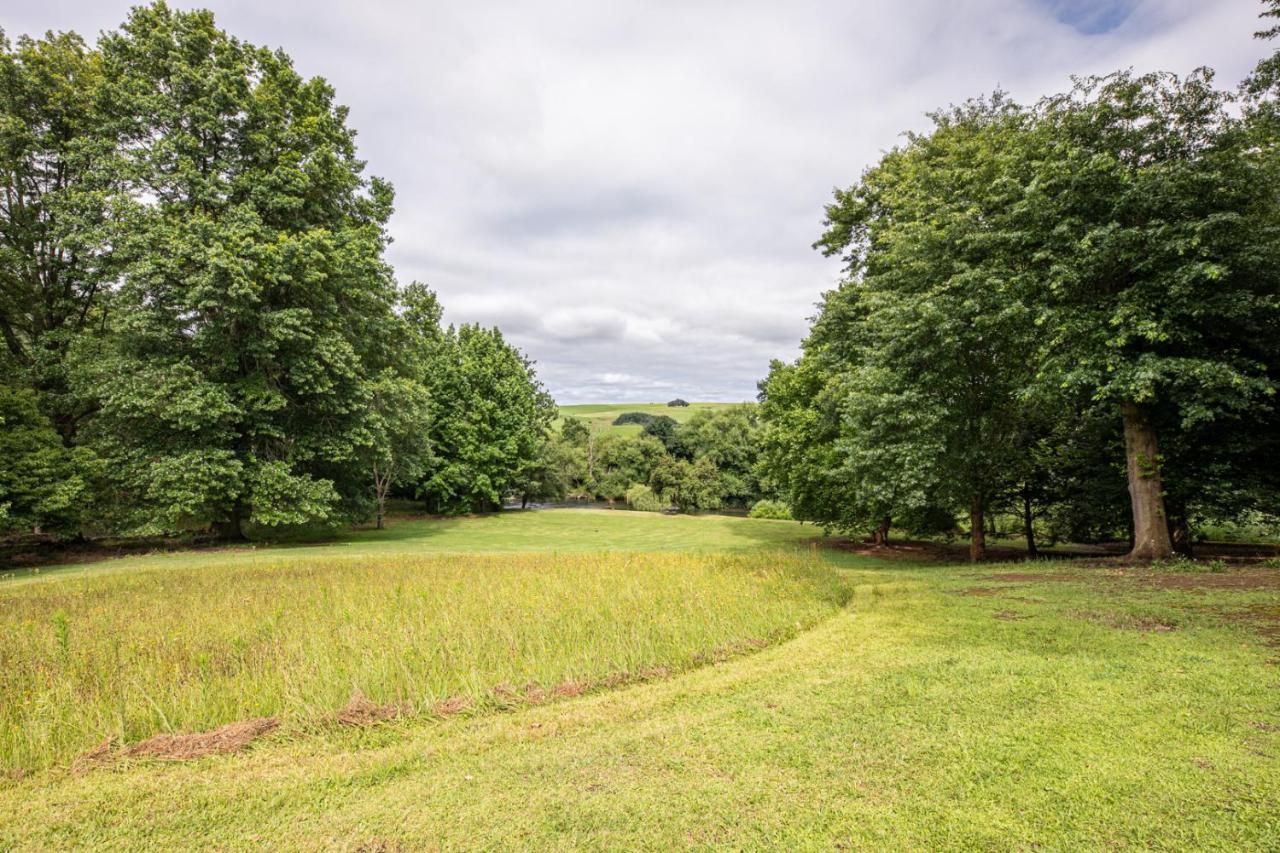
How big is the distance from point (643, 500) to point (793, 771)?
49910mm

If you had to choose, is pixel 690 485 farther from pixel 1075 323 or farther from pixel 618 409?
pixel 618 409

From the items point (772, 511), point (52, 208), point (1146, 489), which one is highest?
point (52, 208)

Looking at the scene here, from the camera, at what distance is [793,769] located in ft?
12.7

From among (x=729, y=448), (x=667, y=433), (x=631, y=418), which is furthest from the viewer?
(x=631, y=418)

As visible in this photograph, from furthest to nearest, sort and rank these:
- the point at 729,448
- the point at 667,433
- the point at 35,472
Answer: the point at 667,433 < the point at 729,448 < the point at 35,472

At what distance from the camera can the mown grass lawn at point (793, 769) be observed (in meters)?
3.23

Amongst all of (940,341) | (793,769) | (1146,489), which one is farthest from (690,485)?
(793,769)

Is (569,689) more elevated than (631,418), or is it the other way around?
(631,418)

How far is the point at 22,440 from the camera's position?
1552cm

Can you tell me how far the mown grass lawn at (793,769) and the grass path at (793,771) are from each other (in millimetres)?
17

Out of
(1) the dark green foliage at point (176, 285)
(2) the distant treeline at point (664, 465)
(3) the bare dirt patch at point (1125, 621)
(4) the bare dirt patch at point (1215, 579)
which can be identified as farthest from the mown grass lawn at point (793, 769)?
(2) the distant treeline at point (664, 465)

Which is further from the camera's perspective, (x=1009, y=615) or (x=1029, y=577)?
(x=1029, y=577)

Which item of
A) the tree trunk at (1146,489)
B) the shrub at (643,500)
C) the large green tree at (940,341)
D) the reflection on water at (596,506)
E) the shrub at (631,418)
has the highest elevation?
the shrub at (631,418)

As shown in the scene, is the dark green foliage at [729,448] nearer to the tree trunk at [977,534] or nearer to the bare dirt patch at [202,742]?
the tree trunk at [977,534]
